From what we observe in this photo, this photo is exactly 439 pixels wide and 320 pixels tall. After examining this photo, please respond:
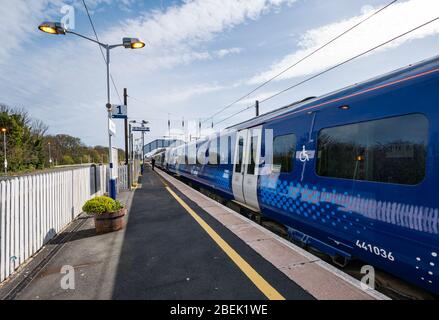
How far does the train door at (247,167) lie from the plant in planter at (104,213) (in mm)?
3388

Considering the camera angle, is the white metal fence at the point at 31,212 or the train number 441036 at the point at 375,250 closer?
the train number 441036 at the point at 375,250

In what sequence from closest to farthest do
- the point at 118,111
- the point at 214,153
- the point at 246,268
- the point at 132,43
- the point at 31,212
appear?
the point at 246,268 → the point at 31,212 → the point at 132,43 → the point at 118,111 → the point at 214,153

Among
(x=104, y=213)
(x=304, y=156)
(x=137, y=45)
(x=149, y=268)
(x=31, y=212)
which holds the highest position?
(x=137, y=45)

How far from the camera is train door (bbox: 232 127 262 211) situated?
681cm

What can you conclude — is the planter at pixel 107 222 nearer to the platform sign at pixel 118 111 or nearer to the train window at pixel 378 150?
the train window at pixel 378 150

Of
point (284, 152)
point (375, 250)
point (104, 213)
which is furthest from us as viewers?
point (104, 213)

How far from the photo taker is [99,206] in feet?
18.6

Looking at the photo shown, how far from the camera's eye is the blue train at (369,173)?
2.80 metres

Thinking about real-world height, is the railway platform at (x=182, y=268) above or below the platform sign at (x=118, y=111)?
below

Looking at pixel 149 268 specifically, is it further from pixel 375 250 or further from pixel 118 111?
pixel 118 111

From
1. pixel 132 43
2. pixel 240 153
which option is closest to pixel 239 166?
pixel 240 153

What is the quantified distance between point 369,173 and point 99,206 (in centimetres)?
531

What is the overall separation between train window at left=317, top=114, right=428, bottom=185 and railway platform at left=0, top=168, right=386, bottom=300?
1406 millimetres

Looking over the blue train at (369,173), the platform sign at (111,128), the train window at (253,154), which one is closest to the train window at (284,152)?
the blue train at (369,173)
